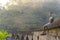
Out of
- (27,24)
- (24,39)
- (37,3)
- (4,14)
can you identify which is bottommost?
(24,39)

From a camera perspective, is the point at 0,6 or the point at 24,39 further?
the point at 24,39

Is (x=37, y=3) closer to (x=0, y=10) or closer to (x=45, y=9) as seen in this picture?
(x=45, y=9)

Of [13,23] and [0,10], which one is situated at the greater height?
[0,10]

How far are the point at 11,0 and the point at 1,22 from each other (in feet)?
18.4

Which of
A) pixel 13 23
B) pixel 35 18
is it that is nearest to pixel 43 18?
pixel 35 18

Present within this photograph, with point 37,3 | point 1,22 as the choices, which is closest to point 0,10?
point 1,22

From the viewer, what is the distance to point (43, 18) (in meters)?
20.3

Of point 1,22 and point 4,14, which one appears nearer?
point 1,22

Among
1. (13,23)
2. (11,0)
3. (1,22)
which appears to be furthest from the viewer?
(11,0)

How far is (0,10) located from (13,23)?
2378mm

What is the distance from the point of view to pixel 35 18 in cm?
2180

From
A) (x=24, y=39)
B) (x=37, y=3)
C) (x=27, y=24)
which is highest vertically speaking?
(x=37, y=3)

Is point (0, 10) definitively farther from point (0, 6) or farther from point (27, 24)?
point (27, 24)

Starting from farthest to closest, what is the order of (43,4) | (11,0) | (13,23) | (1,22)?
(11,0), (43,4), (13,23), (1,22)
